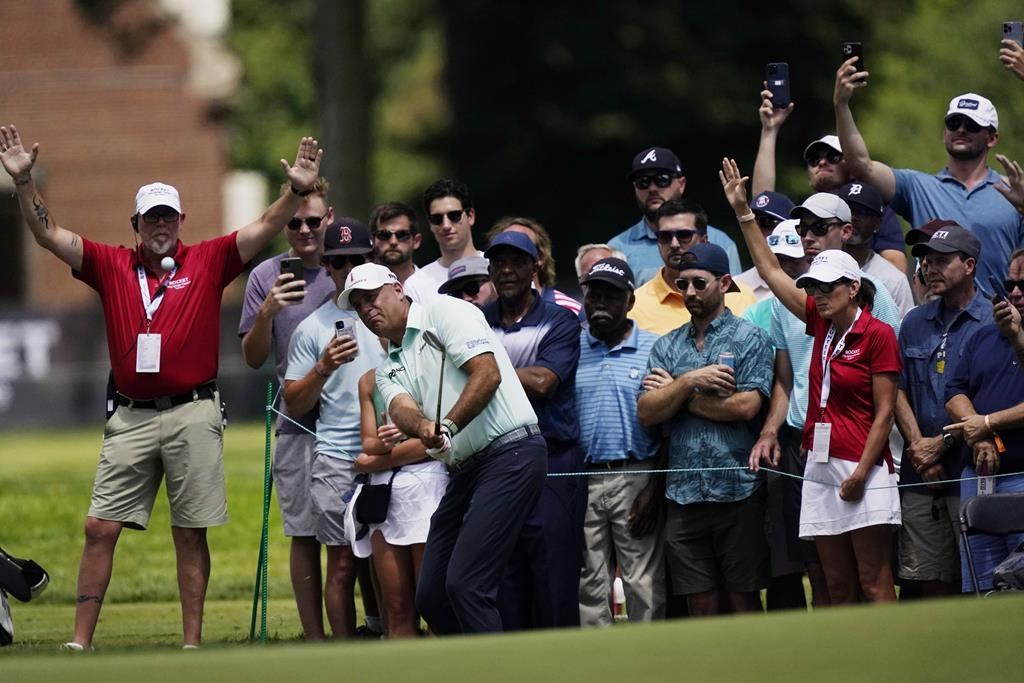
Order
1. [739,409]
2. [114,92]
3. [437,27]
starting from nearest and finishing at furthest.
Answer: [739,409], [114,92], [437,27]

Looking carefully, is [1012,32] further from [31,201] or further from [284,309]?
[31,201]

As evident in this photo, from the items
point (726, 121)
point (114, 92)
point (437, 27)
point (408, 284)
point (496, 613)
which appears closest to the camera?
point (496, 613)

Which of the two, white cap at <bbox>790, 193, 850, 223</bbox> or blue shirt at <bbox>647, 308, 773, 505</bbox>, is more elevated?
white cap at <bbox>790, 193, 850, 223</bbox>

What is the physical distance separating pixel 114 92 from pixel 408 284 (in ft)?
94.3

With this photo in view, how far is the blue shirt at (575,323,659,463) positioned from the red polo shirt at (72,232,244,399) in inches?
75.1

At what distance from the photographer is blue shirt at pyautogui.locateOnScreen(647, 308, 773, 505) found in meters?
8.97

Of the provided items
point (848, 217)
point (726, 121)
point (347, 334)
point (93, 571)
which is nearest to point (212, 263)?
point (347, 334)

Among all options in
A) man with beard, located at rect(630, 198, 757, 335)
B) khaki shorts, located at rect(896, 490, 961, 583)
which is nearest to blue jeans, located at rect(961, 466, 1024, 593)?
khaki shorts, located at rect(896, 490, 961, 583)

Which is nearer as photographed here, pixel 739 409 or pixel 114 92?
pixel 739 409

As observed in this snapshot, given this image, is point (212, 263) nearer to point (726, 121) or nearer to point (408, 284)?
point (408, 284)

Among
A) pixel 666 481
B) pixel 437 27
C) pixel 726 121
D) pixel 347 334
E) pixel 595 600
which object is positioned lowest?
pixel 595 600

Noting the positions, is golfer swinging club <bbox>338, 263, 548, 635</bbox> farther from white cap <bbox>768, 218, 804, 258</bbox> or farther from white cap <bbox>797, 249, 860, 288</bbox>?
white cap <bbox>768, 218, 804, 258</bbox>

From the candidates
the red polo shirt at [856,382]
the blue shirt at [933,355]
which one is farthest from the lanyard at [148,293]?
the blue shirt at [933,355]

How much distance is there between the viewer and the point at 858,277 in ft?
28.0
